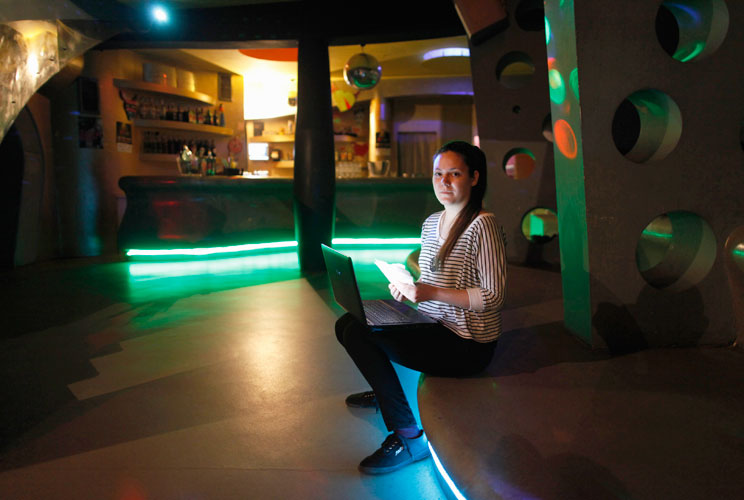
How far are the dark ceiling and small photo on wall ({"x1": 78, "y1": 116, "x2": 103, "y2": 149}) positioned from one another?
179 cm

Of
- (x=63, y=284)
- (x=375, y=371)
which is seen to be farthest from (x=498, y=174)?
(x=63, y=284)

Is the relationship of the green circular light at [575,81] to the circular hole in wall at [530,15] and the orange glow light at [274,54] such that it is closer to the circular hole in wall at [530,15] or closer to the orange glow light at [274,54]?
the circular hole in wall at [530,15]

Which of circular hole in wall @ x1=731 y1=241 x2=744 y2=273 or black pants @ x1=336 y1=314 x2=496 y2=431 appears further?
circular hole in wall @ x1=731 y1=241 x2=744 y2=273

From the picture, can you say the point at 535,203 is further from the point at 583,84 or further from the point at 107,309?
the point at 107,309

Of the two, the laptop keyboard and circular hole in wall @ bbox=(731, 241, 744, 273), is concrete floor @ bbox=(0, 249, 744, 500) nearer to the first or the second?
the laptop keyboard

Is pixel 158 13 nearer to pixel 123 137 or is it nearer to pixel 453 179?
pixel 123 137

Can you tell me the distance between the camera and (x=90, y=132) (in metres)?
6.71

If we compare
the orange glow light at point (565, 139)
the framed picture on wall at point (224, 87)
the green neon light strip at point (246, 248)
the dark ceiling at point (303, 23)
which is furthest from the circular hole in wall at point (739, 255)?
the framed picture on wall at point (224, 87)

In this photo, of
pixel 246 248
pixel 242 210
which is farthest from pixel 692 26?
pixel 246 248

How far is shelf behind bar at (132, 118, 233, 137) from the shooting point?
24.2 feet

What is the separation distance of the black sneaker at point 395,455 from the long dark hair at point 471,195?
25.7 inches

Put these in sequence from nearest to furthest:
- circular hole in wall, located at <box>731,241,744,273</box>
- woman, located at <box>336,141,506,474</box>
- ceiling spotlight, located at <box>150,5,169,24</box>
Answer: woman, located at <box>336,141,506,474</box> → circular hole in wall, located at <box>731,241,744,273</box> → ceiling spotlight, located at <box>150,5,169,24</box>

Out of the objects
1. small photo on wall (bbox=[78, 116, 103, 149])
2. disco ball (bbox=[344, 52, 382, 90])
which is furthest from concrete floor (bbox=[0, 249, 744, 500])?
disco ball (bbox=[344, 52, 382, 90])

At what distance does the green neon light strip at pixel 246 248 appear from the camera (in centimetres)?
629
